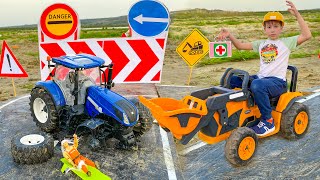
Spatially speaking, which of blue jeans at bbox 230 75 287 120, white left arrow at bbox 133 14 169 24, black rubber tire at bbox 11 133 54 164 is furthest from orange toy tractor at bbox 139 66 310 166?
white left arrow at bbox 133 14 169 24

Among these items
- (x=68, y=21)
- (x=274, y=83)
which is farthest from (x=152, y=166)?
(x=68, y=21)

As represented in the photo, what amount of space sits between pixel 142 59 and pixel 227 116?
11.5 feet

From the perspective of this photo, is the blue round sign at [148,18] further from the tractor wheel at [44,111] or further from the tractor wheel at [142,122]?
the tractor wheel at [44,111]

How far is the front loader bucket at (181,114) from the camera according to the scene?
487 centimetres

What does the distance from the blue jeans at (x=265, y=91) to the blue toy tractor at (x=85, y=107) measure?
6.26ft

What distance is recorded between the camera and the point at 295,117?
5.98m

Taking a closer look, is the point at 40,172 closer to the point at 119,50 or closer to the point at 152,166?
the point at 152,166

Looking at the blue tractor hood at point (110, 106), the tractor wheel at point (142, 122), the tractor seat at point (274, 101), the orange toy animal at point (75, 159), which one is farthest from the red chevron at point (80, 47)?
the tractor seat at point (274, 101)

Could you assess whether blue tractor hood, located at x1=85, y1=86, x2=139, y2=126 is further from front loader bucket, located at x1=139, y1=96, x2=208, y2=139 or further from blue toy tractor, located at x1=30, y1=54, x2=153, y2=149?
front loader bucket, located at x1=139, y1=96, x2=208, y2=139

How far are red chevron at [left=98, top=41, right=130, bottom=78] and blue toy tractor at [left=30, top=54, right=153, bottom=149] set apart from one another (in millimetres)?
1637

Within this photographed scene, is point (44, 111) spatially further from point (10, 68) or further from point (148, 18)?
point (148, 18)

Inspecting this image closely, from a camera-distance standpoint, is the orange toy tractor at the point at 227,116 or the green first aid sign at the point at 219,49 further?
the green first aid sign at the point at 219,49

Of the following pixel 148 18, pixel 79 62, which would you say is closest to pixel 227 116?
pixel 79 62

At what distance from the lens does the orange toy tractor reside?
5.01 m
